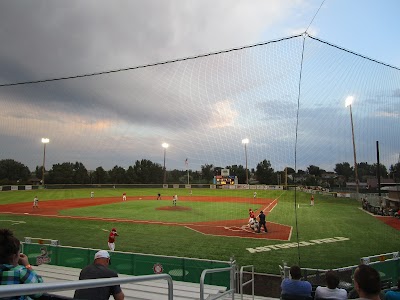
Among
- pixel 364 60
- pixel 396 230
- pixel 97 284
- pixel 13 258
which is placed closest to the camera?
pixel 97 284

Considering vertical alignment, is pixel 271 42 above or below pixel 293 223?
above

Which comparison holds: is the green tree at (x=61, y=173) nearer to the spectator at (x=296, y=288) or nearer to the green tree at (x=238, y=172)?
the green tree at (x=238, y=172)

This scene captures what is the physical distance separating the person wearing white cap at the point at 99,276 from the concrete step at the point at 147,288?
6.68 feet

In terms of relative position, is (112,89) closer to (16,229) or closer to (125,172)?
(16,229)

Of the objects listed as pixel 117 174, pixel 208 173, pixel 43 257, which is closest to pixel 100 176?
pixel 117 174

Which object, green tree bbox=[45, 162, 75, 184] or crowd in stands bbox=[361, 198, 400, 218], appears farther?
green tree bbox=[45, 162, 75, 184]

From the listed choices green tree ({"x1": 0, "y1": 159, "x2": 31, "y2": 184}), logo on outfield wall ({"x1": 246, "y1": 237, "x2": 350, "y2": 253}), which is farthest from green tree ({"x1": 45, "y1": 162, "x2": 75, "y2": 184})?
logo on outfield wall ({"x1": 246, "y1": 237, "x2": 350, "y2": 253})

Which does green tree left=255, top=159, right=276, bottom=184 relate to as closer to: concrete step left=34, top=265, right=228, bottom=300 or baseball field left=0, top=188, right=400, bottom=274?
baseball field left=0, top=188, right=400, bottom=274

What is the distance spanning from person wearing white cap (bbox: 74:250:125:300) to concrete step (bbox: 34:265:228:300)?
2035 mm

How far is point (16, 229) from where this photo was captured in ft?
60.5

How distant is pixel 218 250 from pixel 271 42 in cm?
898

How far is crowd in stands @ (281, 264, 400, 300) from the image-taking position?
7.63 feet

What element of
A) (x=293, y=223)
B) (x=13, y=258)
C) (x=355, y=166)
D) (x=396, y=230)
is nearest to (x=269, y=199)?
(x=293, y=223)

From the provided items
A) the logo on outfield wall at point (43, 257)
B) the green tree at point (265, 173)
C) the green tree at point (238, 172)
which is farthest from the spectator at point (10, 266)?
the green tree at point (238, 172)
